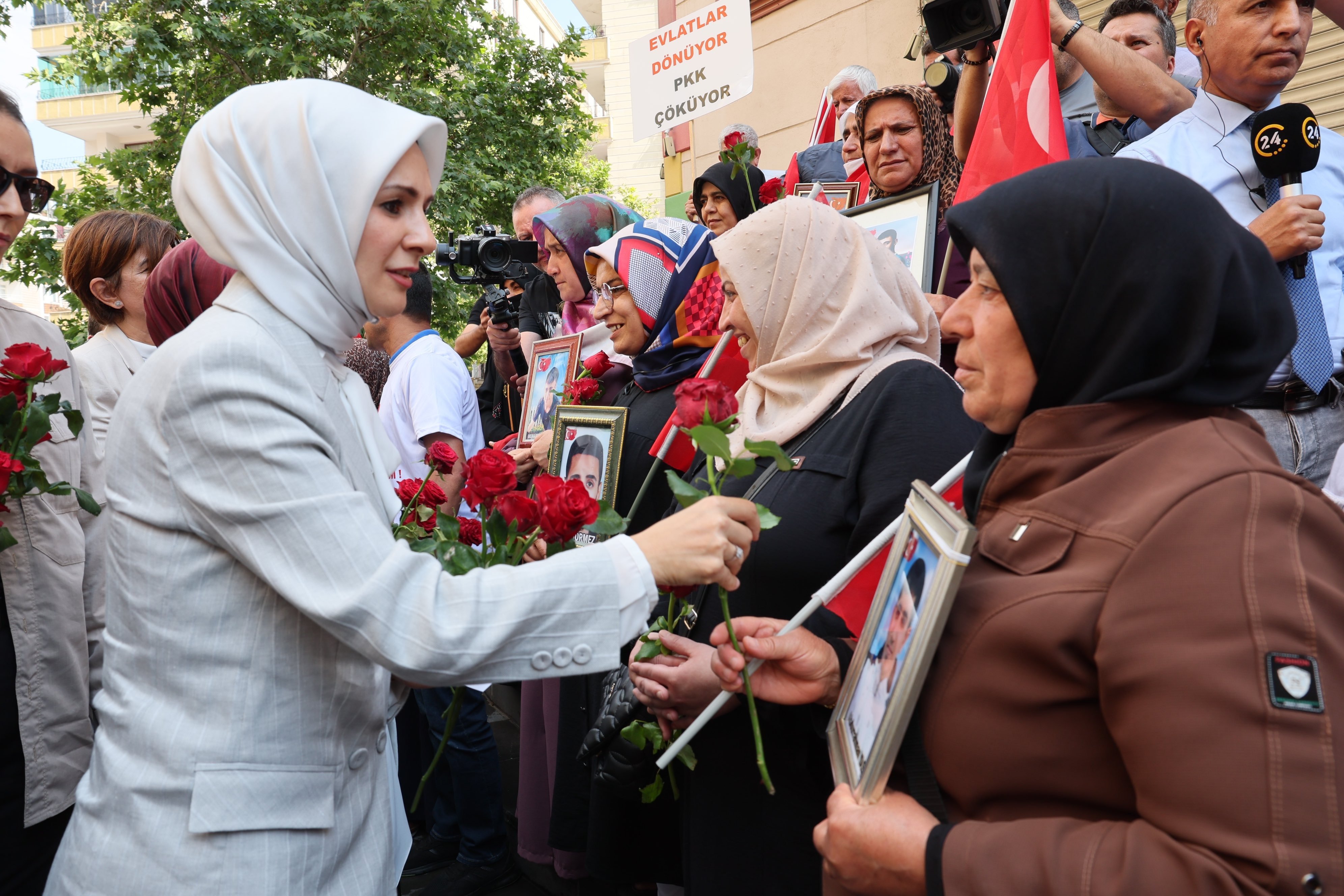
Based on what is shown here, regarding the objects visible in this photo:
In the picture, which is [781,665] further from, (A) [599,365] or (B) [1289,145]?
(A) [599,365]

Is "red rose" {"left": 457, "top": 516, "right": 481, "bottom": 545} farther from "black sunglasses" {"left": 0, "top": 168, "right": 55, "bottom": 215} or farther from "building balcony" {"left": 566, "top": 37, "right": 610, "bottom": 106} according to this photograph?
"building balcony" {"left": 566, "top": 37, "right": 610, "bottom": 106}

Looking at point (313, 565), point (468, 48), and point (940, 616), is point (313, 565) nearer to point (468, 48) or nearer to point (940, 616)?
point (940, 616)

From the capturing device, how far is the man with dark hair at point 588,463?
11.2ft

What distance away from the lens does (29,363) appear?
2152mm

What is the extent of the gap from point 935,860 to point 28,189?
105 inches

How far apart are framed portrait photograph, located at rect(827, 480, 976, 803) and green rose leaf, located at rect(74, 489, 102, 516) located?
1798mm

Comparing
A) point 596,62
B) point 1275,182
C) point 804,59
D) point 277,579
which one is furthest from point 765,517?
point 596,62

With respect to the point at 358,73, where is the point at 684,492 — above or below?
below

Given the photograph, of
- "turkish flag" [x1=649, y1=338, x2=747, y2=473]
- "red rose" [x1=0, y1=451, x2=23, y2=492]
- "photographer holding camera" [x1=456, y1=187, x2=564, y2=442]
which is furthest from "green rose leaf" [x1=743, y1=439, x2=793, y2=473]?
"photographer holding camera" [x1=456, y1=187, x2=564, y2=442]

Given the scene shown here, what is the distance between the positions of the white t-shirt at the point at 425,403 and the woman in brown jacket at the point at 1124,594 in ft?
10.2

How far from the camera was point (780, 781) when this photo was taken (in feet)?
7.06

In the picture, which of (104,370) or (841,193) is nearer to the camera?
(104,370)

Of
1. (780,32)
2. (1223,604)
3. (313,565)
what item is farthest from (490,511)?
(780,32)

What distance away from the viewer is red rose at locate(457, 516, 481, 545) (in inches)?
75.4
